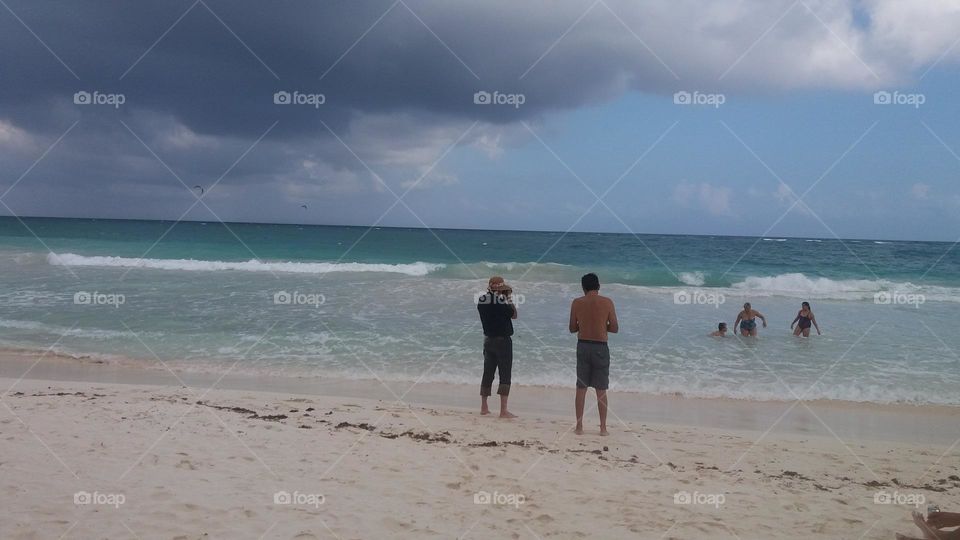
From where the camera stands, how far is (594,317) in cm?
705

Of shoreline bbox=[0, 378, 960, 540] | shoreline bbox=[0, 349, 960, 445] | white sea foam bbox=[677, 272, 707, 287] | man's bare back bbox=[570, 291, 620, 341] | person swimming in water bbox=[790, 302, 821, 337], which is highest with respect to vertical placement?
white sea foam bbox=[677, 272, 707, 287]

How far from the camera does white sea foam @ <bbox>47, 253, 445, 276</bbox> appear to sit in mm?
26781

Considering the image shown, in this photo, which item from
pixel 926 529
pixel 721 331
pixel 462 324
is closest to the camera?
pixel 926 529

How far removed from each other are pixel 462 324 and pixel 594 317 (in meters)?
7.72

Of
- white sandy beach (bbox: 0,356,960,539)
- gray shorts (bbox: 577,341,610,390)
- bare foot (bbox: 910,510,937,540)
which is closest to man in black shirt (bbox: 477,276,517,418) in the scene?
white sandy beach (bbox: 0,356,960,539)

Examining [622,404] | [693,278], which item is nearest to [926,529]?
[622,404]

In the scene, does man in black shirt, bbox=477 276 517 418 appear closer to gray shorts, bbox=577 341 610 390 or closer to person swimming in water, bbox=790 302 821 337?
gray shorts, bbox=577 341 610 390

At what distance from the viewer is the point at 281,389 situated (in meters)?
9.15

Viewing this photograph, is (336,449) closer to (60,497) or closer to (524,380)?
(60,497)

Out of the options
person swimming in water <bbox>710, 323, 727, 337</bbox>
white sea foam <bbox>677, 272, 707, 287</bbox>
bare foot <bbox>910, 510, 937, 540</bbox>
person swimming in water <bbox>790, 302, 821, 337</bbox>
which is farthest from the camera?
white sea foam <bbox>677, 272, 707, 287</bbox>

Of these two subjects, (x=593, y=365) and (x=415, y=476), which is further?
(x=593, y=365)

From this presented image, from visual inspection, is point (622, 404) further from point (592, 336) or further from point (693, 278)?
point (693, 278)

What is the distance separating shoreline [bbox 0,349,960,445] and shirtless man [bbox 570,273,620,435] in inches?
34.1

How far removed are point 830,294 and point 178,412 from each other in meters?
22.4
